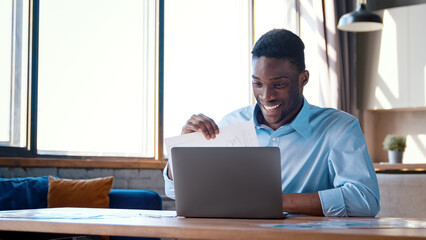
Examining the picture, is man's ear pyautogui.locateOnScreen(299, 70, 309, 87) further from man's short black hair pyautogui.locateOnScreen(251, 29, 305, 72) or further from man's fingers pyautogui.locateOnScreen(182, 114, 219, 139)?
man's fingers pyautogui.locateOnScreen(182, 114, 219, 139)

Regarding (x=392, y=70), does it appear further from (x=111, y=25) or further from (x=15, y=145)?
(x=15, y=145)

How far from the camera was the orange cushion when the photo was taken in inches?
114

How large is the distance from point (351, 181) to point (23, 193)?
1.82 metres

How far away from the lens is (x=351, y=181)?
5.36 feet

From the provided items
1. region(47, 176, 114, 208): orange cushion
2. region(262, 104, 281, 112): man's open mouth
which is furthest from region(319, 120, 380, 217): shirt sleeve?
region(47, 176, 114, 208): orange cushion

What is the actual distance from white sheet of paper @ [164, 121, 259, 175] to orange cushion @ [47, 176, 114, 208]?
5.13 ft

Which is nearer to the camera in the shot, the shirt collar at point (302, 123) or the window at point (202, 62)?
the shirt collar at point (302, 123)

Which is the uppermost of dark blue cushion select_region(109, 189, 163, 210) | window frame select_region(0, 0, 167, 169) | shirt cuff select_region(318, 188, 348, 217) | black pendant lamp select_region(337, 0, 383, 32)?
black pendant lamp select_region(337, 0, 383, 32)

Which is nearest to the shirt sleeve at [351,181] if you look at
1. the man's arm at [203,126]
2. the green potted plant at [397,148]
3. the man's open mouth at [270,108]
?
the man's open mouth at [270,108]

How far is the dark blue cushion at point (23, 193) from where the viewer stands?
272cm

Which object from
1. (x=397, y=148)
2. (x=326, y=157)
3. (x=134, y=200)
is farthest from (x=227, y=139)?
(x=397, y=148)

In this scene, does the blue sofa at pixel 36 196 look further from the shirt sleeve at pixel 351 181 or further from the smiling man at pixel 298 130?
the shirt sleeve at pixel 351 181

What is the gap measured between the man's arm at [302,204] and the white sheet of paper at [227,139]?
19 centimetres

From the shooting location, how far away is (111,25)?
383 cm
